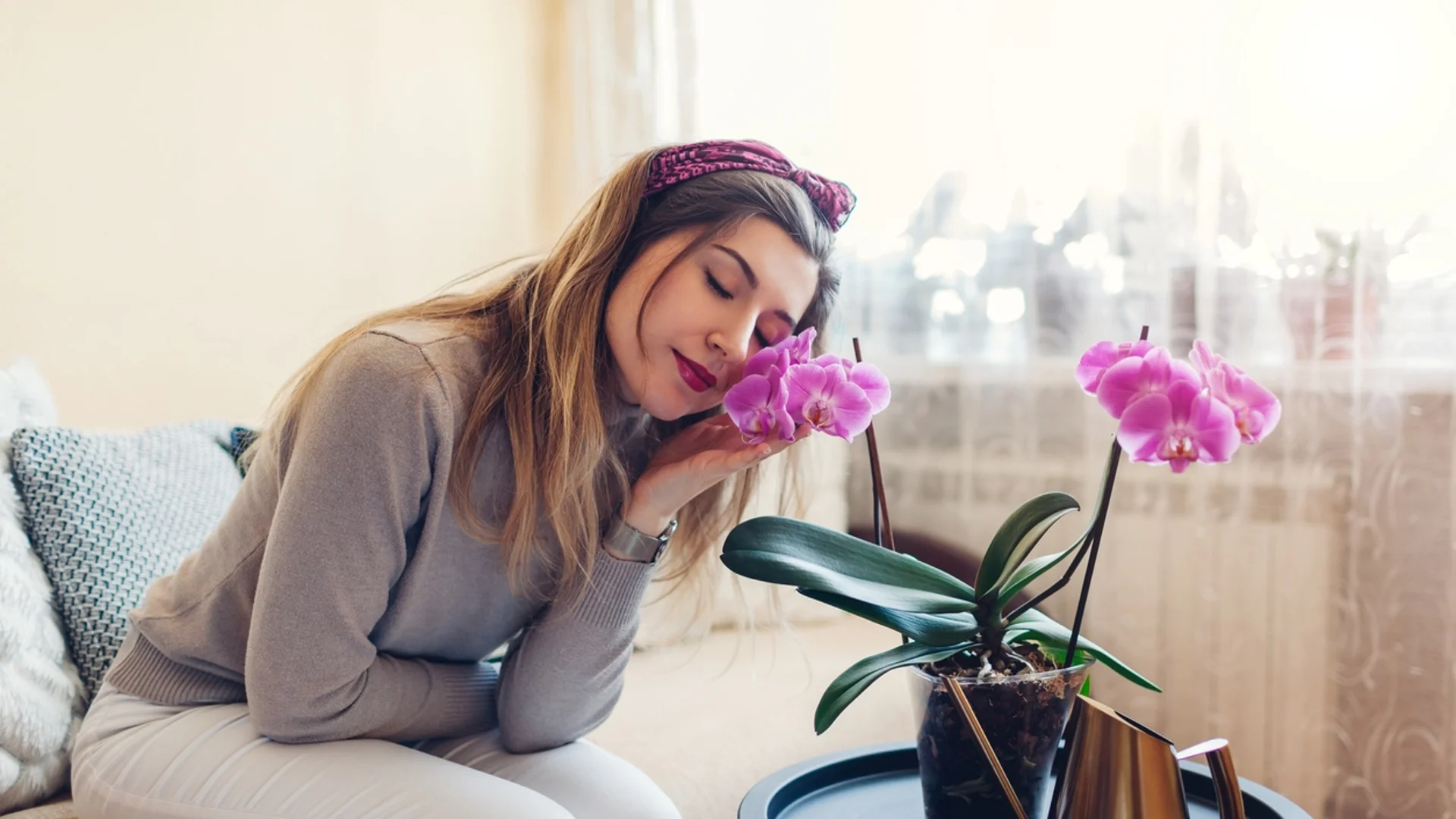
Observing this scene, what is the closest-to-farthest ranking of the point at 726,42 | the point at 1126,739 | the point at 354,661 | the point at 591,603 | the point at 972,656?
the point at 1126,739 → the point at 972,656 → the point at 354,661 → the point at 591,603 → the point at 726,42

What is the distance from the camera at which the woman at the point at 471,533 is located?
98 cm

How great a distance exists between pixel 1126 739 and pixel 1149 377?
0.79 feet

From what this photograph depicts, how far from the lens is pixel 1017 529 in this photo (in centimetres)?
92

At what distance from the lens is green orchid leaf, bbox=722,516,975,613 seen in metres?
0.88

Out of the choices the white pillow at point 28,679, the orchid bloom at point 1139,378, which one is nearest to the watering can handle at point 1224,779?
the orchid bloom at point 1139,378

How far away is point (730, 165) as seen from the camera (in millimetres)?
1104

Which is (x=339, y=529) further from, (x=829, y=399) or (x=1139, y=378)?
(x=1139, y=378)

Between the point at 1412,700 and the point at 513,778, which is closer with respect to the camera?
the point at 513,778

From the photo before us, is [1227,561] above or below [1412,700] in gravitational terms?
above

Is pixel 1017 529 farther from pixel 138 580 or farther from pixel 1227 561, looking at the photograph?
pixel 1227 561

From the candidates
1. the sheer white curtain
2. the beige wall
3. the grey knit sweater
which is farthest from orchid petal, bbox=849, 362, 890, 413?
the beige wall

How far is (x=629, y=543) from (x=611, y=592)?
53 mm

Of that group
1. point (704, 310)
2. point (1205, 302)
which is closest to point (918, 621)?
point (704, 310)

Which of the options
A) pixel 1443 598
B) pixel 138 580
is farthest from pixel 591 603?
pixel 1443 598
